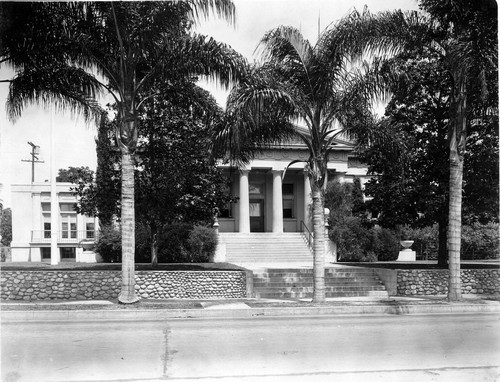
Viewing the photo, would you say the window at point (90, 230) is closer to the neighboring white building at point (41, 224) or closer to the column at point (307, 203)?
the neighboring white building at point (41, 224)

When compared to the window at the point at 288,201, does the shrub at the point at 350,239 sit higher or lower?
lower

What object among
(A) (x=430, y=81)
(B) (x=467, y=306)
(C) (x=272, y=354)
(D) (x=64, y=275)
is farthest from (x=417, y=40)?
(D) (x=64, y=275)

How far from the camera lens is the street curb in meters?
12.4

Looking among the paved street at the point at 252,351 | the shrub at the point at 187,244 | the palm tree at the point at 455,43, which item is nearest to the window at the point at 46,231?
the shrub at the point at 187,244

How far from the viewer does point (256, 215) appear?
36875 mm

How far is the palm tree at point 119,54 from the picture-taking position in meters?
13.4

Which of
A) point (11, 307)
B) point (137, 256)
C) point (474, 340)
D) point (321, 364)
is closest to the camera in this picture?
point (321, 364)

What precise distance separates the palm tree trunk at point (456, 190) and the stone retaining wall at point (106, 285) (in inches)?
255

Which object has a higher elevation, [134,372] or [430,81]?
[430,81]

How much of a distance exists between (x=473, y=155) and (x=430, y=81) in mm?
3213

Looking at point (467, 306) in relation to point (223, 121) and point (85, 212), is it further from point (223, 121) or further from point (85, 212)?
point (85, 212)

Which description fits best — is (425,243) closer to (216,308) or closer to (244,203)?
(244,203)

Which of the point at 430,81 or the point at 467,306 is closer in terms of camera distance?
the point at 467,306

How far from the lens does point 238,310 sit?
13.2m
